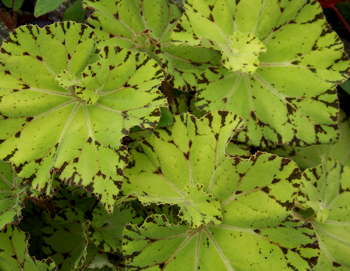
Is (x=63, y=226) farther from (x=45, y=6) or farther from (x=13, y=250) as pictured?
(x=45, y=6)

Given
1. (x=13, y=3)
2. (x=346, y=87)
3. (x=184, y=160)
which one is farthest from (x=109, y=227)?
(x=346, y=87)

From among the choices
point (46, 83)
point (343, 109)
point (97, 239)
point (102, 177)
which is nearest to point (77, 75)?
point (46, 83)

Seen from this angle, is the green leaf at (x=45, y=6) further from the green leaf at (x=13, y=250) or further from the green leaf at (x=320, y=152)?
the green leaf at (x=320, y=152)

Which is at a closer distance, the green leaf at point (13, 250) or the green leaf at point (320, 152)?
the green leaf at point (13, 250)

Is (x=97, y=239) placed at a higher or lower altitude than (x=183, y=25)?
lower

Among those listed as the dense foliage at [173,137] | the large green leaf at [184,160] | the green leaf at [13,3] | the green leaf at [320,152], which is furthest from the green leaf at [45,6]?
the green leaf at [320,152]

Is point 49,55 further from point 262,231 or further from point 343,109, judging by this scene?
point 343,109
